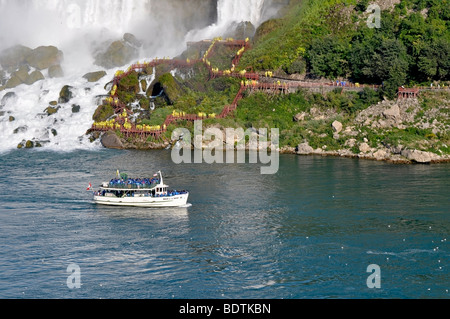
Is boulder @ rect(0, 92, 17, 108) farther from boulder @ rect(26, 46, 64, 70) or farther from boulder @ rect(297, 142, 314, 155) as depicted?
boulder @ rect(297, 142, 314, 155)

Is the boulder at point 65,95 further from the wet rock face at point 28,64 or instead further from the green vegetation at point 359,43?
the green vegetation at point 359,43

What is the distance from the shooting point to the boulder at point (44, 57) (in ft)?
472

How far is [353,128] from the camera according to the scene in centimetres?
10262

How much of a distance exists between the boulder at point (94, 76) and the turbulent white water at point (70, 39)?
3.94 feet

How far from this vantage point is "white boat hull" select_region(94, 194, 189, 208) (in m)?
70.9

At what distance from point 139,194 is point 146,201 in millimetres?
1312

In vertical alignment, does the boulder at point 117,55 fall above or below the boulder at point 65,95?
above

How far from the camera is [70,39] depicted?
156m

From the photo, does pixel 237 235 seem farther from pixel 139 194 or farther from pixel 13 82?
pixel 13 82

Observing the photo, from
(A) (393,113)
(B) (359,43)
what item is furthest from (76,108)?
(A) (393,113)

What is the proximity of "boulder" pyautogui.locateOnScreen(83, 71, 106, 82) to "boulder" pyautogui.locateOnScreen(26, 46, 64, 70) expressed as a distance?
14543mm

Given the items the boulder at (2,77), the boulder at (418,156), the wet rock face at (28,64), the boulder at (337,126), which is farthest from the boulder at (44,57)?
the boulder at (418,156)

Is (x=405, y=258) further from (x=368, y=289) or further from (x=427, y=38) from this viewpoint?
(x=427, y=38)
